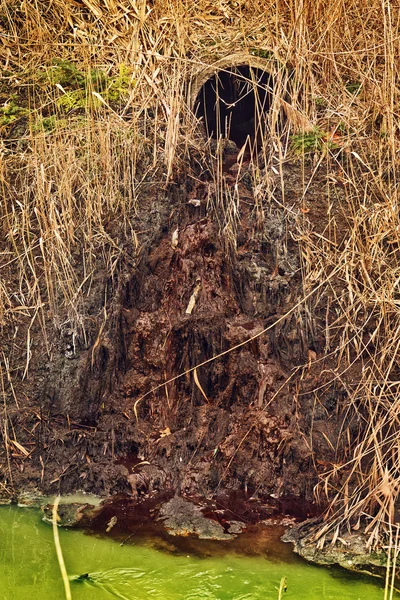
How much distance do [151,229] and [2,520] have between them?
1.30 metres

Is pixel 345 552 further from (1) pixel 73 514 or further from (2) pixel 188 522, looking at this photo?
(1) pixel 73 514

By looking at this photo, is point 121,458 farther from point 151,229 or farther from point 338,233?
point 338,233

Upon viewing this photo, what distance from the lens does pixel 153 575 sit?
2188 mm

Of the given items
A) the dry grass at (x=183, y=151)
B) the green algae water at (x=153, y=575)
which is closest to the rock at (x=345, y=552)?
the green algae water at (x=153, y=575)

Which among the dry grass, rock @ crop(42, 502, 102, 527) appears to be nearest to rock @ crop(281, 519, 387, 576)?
→ the dry grass

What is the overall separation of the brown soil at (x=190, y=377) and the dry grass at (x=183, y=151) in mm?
74

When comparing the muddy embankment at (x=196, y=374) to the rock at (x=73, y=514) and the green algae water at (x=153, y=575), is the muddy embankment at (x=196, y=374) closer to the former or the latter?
the rock at (x=73, y=514)

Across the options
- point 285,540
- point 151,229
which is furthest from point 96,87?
point 285,540

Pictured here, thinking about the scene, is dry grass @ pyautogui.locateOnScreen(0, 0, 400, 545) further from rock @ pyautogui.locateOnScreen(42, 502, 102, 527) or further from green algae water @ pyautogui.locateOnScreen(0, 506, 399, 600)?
rock @ pyautogui.locateOnScreen(42, 502, 102, 527)

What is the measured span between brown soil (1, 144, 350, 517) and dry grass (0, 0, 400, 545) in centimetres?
7

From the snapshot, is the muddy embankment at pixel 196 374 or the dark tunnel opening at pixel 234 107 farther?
the dark tunnel opening at pixel 234 107

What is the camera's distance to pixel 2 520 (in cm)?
257

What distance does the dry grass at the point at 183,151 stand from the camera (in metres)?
2.77

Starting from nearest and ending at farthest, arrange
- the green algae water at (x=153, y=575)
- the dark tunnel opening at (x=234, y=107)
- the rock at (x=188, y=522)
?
the green algae water at (x=153, y=575)
the rock at (x=188, y=522)
the dark tunnel opening at (x=234, y=107)
